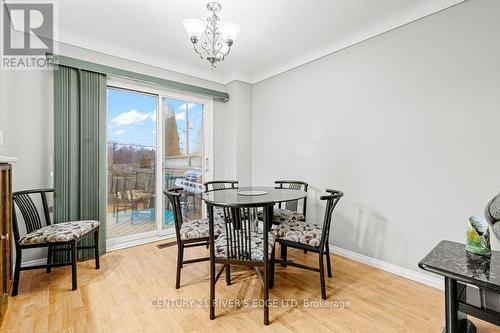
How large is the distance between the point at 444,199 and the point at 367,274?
3.21ft

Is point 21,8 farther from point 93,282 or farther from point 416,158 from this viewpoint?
point 416,158

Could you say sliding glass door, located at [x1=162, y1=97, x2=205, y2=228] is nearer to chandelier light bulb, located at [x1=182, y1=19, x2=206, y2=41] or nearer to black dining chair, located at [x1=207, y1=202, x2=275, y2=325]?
chandelier light bulb, located at [x1=182, y1=19, x2=206, y2=41]

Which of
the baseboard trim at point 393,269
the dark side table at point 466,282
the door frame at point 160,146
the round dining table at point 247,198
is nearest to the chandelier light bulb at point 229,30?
the round dining table at point 247,198

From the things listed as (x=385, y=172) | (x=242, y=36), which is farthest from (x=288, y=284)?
(x=242, y=36)

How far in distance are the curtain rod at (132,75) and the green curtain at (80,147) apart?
57mm

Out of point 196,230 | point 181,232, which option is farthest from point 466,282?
point 181,232

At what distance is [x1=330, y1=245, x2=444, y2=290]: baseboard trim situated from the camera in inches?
86.2

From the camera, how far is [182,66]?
11.6 feet

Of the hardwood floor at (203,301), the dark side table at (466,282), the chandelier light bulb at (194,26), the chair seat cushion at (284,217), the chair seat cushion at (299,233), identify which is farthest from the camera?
the chair seat cushion at (284,217)

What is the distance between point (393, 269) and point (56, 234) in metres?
3.11

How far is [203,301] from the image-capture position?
77.7 inches

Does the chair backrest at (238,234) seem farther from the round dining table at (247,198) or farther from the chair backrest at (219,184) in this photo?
the chair backrest at (219,184)

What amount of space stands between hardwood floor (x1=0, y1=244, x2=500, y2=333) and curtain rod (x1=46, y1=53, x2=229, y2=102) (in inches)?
83.6

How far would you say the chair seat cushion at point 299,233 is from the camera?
207 centimetres
